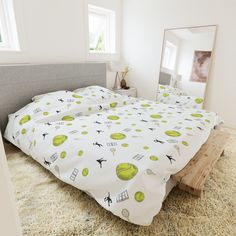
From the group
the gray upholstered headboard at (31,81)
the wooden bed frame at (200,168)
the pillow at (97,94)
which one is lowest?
the wooden bed frame at (200,168)

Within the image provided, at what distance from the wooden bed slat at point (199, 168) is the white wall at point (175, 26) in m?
1.27

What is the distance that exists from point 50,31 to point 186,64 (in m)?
2.24

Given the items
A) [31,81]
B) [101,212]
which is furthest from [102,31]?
[101,212]

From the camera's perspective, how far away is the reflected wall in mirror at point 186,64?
289 centimetres

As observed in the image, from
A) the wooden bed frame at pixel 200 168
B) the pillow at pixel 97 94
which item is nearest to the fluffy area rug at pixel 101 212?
the wooden bed frame at pixel 200 168

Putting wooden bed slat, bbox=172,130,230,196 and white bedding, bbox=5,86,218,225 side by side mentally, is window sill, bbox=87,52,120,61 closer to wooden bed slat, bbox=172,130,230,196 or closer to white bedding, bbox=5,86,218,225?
white bedding, bbox=5,86,218,225

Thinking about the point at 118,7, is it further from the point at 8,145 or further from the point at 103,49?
the point at 8,145

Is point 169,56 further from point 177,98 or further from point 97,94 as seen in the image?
point 97,94

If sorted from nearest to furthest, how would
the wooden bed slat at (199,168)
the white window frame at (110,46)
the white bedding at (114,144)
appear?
the white bedding at (114,144), the wooden bed slat at (199,168), the white window frame at (110,46)

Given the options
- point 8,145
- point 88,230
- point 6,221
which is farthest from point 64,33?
point 6,221

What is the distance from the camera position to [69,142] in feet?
4.77

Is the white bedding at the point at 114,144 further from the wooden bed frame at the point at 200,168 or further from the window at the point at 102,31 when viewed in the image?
the window at the point at 102,31

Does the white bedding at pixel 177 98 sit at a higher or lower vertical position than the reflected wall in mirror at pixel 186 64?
lower

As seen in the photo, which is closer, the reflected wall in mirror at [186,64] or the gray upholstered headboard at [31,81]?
the gray upholstered headboard at [31,81]
